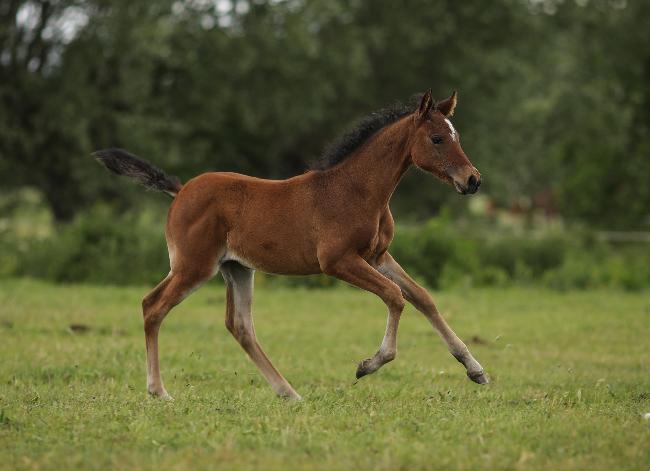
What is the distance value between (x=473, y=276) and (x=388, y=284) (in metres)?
12.9

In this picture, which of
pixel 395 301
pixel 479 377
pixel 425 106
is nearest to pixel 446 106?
pixel 425 106

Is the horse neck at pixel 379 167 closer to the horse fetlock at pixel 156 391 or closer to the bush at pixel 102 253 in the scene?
the horse fetlock at pixel 156 391

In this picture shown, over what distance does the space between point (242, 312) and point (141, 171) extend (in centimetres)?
165

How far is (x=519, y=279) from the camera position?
20.7m

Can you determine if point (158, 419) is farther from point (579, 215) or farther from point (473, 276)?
point (579, 215)

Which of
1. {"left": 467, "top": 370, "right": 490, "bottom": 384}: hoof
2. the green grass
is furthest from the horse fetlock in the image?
{"left": 467, "top": 370, "right": 490, "bottom": 384}: hoof

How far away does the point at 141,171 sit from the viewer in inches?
348

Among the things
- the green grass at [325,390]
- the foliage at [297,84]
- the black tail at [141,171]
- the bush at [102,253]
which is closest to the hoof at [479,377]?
the green grass at [325,390]

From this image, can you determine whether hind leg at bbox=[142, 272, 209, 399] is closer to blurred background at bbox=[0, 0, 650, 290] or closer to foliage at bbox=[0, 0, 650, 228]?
blurred background at bbox=[0, 0, 650, 290]

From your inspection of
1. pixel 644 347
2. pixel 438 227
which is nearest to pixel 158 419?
pixel 644 347

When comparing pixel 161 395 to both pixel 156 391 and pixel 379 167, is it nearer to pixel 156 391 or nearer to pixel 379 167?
pixel 156 391

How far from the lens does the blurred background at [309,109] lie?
2070 centimetres

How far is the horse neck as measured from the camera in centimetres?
790

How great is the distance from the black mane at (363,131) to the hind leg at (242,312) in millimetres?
1214
